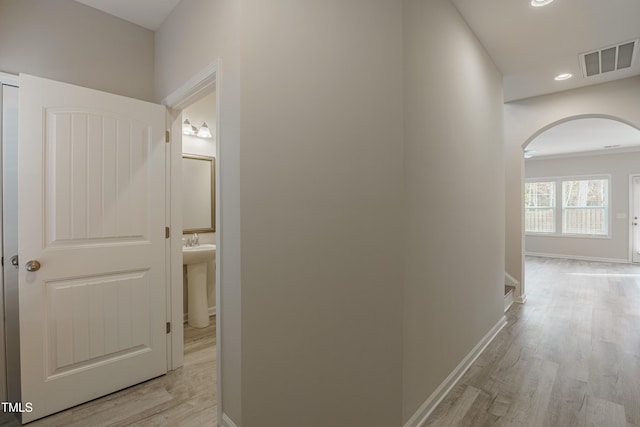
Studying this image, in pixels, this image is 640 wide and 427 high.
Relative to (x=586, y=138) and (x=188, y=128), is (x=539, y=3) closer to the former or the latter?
(x=188, y=128)

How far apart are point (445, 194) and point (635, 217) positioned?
26.9 feet

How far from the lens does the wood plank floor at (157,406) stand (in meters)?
1.81

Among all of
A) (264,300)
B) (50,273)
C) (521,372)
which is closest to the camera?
(264,300)

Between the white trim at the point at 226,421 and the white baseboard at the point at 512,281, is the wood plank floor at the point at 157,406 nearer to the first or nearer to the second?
the white trim at the point at 226,421

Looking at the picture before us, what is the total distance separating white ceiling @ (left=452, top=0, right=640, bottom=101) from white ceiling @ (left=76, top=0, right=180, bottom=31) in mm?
2104

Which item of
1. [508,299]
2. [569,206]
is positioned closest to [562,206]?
[569,206]

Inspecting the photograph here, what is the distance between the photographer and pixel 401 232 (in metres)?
1.60

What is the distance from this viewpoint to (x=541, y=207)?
327 inches

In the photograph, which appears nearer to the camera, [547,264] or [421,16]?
[421,16]

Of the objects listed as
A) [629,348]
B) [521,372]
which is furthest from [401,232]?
[629,348]

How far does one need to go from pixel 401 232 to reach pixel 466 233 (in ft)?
3.58

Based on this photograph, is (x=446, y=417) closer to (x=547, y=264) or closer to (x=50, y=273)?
(x=50, y=273)

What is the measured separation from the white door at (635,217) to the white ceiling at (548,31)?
18.1 ft

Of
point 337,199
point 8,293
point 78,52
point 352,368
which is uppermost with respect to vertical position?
point 78,52
